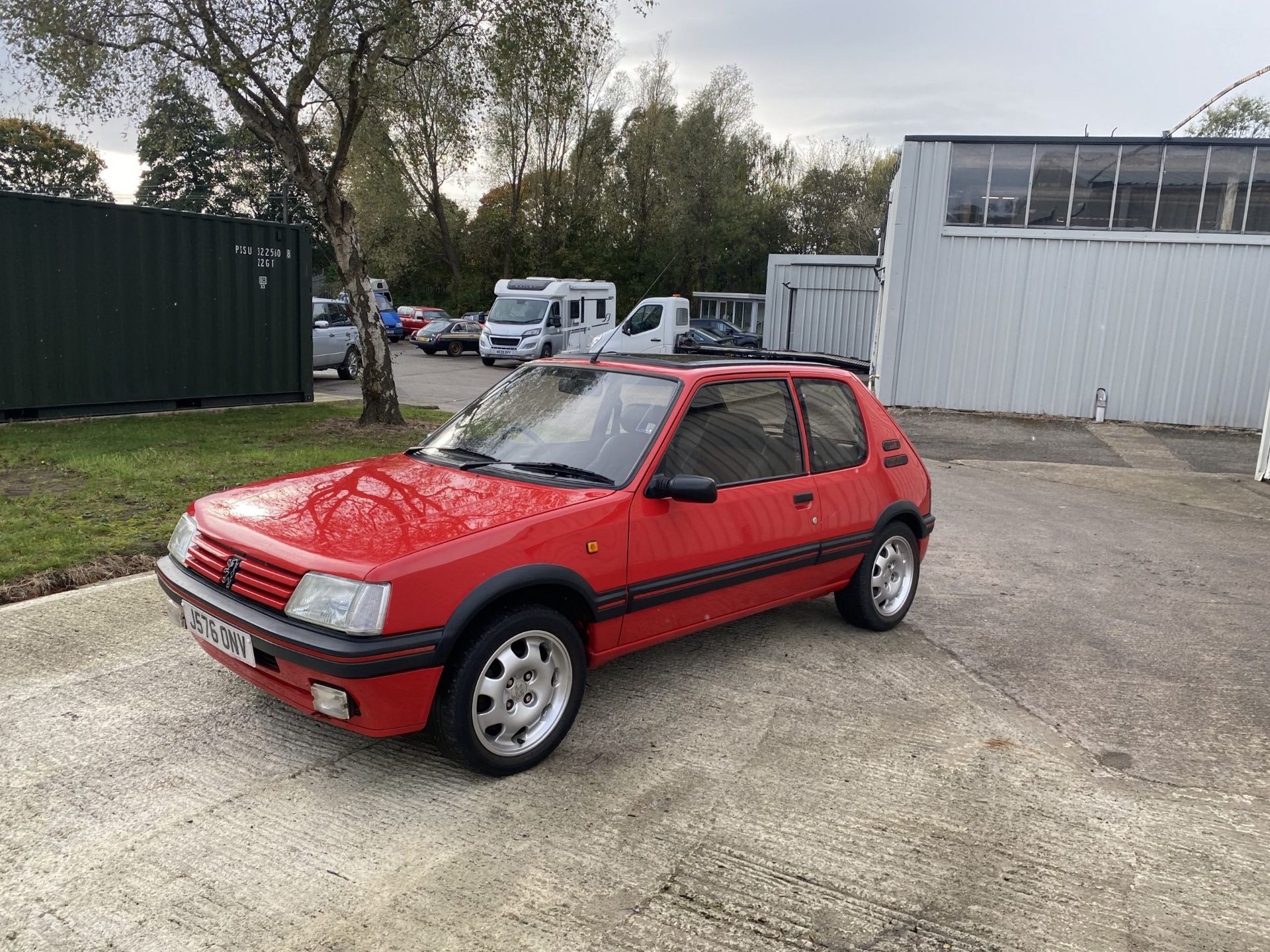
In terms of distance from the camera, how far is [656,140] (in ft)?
143

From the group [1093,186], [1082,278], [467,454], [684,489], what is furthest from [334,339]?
[684,489]

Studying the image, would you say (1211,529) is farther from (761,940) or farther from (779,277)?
(779,277)

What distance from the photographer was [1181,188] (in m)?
17.6

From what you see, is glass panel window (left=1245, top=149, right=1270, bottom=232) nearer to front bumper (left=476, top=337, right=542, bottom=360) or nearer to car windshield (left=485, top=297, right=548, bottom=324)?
front bumper (left=476, top=337, right=542, bottom=360)

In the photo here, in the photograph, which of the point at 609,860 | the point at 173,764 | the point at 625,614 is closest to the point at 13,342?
the point at 173,764

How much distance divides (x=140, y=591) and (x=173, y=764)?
2.31 metres

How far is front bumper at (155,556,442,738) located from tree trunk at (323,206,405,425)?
31.2 ft

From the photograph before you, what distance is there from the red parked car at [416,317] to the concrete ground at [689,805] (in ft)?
113

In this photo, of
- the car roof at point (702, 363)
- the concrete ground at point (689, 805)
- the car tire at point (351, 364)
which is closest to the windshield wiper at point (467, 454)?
the car roof at point (702, 363)

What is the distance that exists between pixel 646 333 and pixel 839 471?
2119 cm

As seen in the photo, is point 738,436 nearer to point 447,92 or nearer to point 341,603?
point 341,603

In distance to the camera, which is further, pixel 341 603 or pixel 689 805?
pixel 689 805

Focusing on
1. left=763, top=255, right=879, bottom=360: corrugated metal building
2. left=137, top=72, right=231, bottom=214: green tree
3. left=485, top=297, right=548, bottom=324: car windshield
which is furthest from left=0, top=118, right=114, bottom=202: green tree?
left=763, top=255, right=879, bottom=360: corrugated metal building

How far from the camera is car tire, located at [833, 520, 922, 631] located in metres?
5.23
